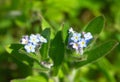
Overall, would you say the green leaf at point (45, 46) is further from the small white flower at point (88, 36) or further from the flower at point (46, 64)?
the small white flower at point (88, 36)

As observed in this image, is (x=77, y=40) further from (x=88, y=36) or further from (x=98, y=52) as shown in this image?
(x=98, y=52)

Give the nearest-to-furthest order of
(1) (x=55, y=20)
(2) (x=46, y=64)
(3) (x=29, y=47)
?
(3) (x=29, y=47) → (2) (x=46, y=64) → (1) (x=55, y=20)

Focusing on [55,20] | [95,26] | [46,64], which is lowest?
[46,64]

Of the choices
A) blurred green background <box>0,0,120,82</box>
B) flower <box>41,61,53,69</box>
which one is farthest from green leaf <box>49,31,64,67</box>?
blurred green background <box>0,0,120,82</box>

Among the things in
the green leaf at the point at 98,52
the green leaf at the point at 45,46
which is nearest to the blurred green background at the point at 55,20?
the green leaf at the point at 98,52

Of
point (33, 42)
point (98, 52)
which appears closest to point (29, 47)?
point (33, 42)

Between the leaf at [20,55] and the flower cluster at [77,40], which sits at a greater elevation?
the leaf at [20,55]

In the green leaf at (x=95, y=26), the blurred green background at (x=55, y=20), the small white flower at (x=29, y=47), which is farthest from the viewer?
the blurred green background at (x=55, y=20)

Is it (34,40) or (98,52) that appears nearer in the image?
(34,40)

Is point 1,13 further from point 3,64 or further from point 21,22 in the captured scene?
point 3,64
